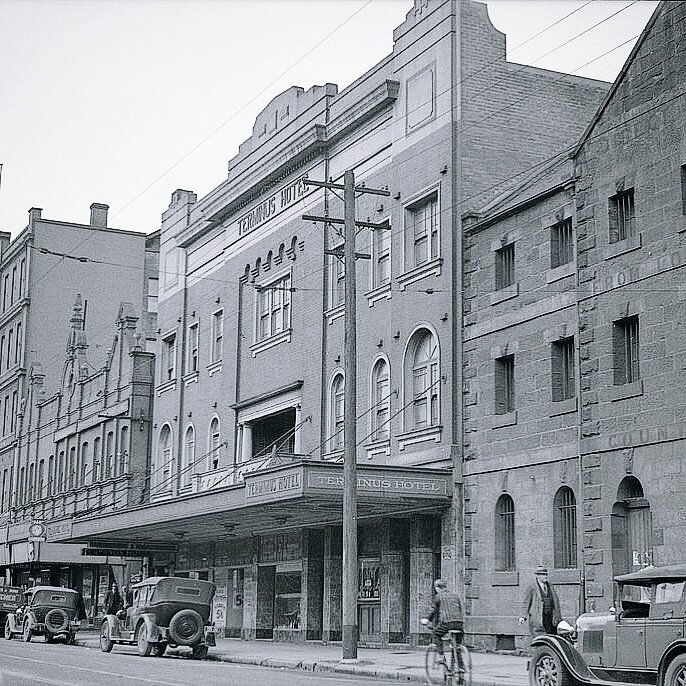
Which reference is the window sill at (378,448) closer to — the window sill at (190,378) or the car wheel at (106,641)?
the car wheel at (106,641)

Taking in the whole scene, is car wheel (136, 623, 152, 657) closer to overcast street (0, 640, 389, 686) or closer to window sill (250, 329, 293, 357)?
overcast street (0, 640, 389, 686)

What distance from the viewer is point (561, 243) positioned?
2702 centimetres

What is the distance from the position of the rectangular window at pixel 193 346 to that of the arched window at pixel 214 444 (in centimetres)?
299

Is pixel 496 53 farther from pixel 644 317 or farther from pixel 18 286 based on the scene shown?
pixel 18 286

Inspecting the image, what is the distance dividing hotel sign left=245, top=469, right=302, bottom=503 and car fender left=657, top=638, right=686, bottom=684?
13604 mm

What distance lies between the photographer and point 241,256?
140ft

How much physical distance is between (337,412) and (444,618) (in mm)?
15323

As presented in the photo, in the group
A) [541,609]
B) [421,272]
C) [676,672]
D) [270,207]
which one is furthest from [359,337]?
[676,672]

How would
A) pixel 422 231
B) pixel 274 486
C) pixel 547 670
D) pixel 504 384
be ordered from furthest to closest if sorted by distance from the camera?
pixel 422 231 → pixel 274 486 → pixel 504 384 → pixel 547 670

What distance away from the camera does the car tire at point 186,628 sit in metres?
29.0

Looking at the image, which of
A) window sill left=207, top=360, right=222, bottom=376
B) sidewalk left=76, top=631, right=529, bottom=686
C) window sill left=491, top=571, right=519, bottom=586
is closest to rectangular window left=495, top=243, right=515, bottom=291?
window sill left=491, top=571, right=519, bottom=586

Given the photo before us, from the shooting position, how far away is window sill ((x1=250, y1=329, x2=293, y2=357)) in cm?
3828

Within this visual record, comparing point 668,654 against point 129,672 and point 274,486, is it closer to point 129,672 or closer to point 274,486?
point 129,672

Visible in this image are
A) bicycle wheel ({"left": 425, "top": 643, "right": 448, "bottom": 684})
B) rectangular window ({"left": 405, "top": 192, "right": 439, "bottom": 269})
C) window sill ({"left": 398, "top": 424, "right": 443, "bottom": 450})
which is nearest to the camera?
bicycle wheel ({"left": 425, "top": 643, "right": 448, "bottom": 684})
